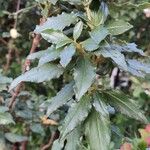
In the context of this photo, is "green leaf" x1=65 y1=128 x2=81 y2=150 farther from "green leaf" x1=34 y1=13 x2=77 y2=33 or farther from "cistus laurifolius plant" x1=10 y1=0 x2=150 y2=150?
"green leaf" x1=34 y1=13 x2=77 y2=33

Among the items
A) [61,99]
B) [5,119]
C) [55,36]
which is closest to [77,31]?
[55,36]

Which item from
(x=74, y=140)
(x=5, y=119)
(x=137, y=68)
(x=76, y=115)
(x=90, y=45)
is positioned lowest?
(x=5, y=119)

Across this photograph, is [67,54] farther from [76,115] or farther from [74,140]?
[74,140]

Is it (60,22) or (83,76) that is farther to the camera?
(60,22)

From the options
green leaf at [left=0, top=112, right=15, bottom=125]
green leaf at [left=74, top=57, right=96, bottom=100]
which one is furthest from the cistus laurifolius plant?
green leaf at [left=0, top=112, right=15, bottom=125]

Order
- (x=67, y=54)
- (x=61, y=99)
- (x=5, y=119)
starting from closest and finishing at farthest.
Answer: (x=67, y=54) → (x=61, y=99) → (x=5, y=119)

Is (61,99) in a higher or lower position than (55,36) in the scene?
lower

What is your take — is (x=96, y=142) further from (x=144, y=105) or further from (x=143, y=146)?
(x=144, y=105)

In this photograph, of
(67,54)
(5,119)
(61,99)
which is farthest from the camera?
(5,119)
